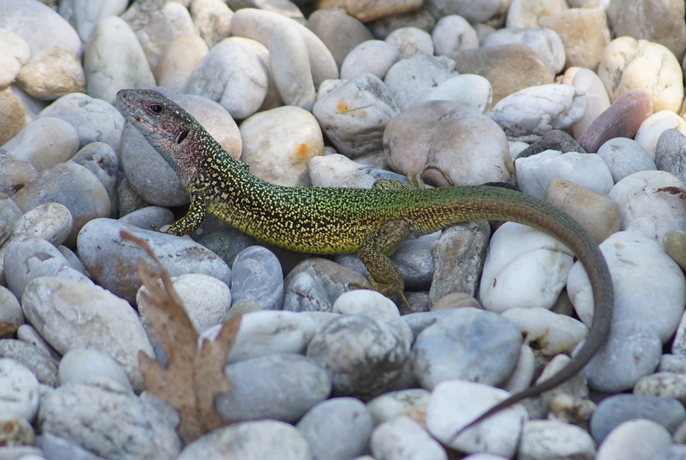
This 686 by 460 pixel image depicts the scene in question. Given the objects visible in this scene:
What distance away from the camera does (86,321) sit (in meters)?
3.02

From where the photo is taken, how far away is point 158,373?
97.4 inches

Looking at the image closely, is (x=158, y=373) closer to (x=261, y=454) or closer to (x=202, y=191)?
(x=261, y=454)

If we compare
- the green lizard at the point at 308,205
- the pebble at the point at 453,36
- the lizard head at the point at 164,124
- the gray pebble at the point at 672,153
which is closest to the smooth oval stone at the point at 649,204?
the gray pebble at the point at 672,153

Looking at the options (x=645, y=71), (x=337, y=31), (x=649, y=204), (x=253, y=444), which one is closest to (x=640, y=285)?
(x=649, y=204)

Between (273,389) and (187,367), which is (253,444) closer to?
(273,389)

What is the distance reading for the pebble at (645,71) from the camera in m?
5.70

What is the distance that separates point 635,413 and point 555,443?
43 centimetres

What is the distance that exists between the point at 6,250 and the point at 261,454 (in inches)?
96.3

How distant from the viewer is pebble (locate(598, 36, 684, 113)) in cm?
570

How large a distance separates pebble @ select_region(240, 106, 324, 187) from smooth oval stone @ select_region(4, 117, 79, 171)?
1521 mm

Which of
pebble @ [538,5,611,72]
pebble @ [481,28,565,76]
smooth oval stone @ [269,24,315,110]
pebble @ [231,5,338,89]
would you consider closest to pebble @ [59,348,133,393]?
smooth oval stone @ [269,24,315,110]

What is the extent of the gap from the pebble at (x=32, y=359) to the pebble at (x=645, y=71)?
5.69 m

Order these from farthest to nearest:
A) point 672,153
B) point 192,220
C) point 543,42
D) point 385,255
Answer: point 543,42
point 192,220
point 672,153
point 385,255

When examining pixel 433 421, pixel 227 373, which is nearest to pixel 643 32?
pixel 433 421
